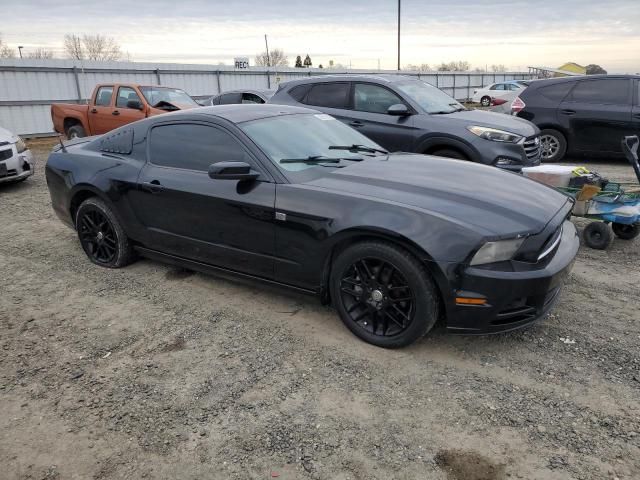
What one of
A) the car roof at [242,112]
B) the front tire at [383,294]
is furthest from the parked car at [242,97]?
the front tire at [383,294]

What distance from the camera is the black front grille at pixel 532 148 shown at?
6738 millimetres

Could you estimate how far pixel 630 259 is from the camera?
4.89m

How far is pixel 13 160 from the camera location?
816cm

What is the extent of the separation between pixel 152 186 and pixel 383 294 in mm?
2252

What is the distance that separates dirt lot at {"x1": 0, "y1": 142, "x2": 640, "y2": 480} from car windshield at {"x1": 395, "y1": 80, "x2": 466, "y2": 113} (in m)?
3.52

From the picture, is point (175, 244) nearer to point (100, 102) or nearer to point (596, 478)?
point (596, 478)

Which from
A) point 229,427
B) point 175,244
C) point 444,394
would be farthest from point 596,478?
point 175,244

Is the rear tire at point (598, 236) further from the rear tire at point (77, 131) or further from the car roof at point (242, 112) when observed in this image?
the rear tire at point (77, 131)

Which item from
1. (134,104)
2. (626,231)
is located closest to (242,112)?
(626,231)

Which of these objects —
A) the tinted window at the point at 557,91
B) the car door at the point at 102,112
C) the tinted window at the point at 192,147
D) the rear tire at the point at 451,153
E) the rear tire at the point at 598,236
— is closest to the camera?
the tinted window at the point at 192,147

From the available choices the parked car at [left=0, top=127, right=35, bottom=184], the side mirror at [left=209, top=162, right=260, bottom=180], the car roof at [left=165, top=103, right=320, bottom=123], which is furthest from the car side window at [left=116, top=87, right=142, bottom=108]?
the side mirror at [left=209, top=162, right=260, bottom=180]

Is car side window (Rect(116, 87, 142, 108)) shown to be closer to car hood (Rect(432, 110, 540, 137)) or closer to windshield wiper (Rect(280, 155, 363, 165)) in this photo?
car hood (Rect(432, 110, 540, 137))

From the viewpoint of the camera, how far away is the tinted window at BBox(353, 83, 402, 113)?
7.12 meters

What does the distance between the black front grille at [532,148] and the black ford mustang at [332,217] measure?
301 centimetres
